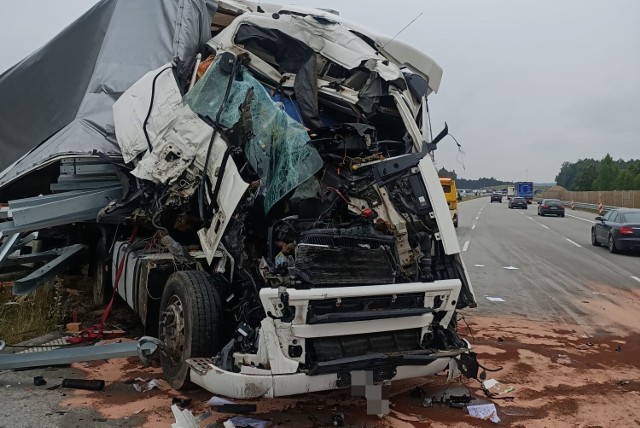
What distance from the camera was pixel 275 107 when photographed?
4562 mm

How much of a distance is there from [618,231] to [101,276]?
1410 cm

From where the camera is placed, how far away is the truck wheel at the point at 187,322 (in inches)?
161

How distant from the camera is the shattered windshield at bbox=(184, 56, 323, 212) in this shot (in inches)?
166

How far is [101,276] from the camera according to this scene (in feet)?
24.5

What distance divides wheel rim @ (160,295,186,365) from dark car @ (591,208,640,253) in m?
14.7

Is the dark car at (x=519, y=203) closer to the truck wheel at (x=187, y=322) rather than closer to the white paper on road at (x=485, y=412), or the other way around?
the white paper on road at (x=485, y=412)

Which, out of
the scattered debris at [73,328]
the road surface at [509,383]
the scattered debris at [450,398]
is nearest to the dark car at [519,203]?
the road surface at [509,383]

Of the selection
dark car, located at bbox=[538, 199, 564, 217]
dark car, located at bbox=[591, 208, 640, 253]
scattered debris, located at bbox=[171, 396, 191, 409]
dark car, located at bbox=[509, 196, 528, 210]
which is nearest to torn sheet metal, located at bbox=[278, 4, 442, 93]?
scattered debris, located at bbox=[171, 396, 191, 409]

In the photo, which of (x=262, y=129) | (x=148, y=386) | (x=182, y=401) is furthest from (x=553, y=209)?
(x=182, y=401)

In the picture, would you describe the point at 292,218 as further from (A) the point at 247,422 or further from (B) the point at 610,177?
(B) the point at 610,177

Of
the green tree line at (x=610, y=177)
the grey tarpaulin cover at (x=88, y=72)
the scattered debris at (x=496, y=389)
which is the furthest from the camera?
the green tree line at (x=610, y=177)

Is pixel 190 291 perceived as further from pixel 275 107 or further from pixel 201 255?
pixel 275 107

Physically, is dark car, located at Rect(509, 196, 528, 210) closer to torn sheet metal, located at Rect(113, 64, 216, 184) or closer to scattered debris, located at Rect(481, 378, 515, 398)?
scattered debris, located at Rect(481, 378, 515, 398)

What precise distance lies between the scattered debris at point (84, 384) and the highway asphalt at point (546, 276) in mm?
5268
